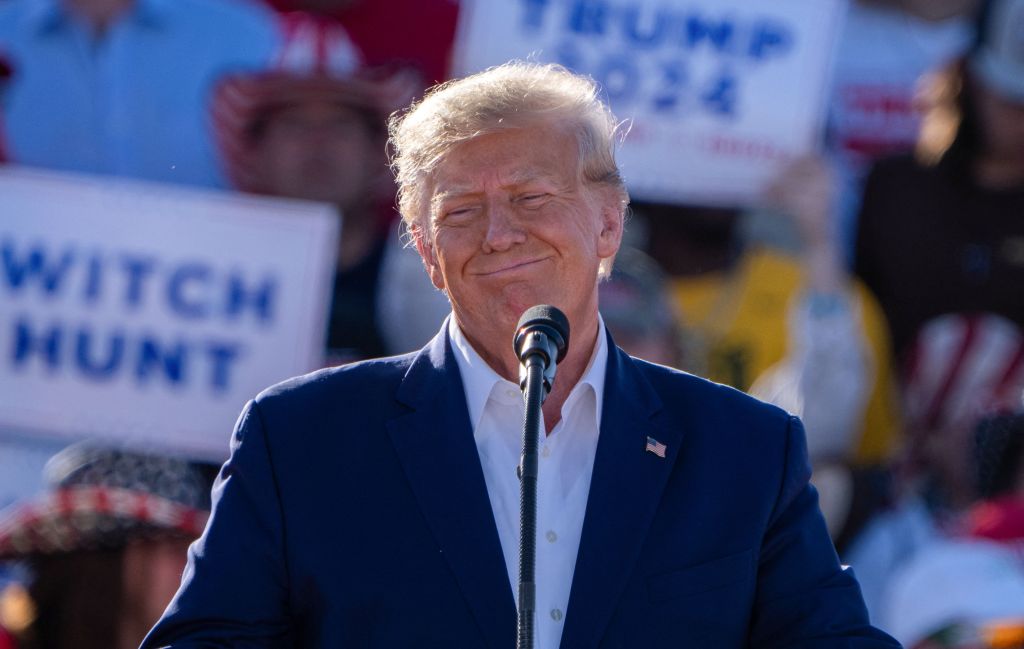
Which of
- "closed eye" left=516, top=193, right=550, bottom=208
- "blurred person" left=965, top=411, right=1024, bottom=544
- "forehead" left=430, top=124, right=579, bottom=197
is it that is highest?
"forehead" left=430, top=124, right=579, bottom=197

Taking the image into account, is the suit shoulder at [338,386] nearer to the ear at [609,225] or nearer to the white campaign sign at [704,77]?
the ear at [609,225]

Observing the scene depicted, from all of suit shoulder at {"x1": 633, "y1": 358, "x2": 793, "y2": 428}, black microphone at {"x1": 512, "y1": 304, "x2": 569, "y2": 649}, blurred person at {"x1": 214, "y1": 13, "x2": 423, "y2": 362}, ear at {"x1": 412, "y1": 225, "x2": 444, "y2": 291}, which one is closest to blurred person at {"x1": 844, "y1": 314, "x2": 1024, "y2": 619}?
blurred person at {"x1": 214, "y1": 13, "x2": 423, "y2": 362}

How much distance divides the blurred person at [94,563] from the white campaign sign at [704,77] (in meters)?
2.03

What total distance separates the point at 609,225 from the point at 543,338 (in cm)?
49

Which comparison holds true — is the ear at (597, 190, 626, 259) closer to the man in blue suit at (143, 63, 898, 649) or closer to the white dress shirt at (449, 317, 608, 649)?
the man in blue suit at (143, 63, 898, 649)

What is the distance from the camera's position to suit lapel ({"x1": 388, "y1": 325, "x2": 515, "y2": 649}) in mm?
2266

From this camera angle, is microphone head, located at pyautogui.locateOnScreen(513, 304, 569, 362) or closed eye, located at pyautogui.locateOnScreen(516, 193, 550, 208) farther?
closed eye, located at pyautogui.locateOnScreen(516, 193, 550, 208)

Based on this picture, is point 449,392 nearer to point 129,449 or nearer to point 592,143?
point 592,143

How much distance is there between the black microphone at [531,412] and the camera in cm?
196

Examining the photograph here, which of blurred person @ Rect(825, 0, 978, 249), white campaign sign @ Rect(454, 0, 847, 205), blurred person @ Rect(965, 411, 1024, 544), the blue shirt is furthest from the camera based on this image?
blurred person @ Rect(825, 0, 978, 249)

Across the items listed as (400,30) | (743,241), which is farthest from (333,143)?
(743,241)

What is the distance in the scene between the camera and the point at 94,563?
4.16 metres

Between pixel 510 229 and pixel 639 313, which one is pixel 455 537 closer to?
pixel 510 229

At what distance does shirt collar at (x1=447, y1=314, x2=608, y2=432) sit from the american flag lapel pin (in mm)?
81
